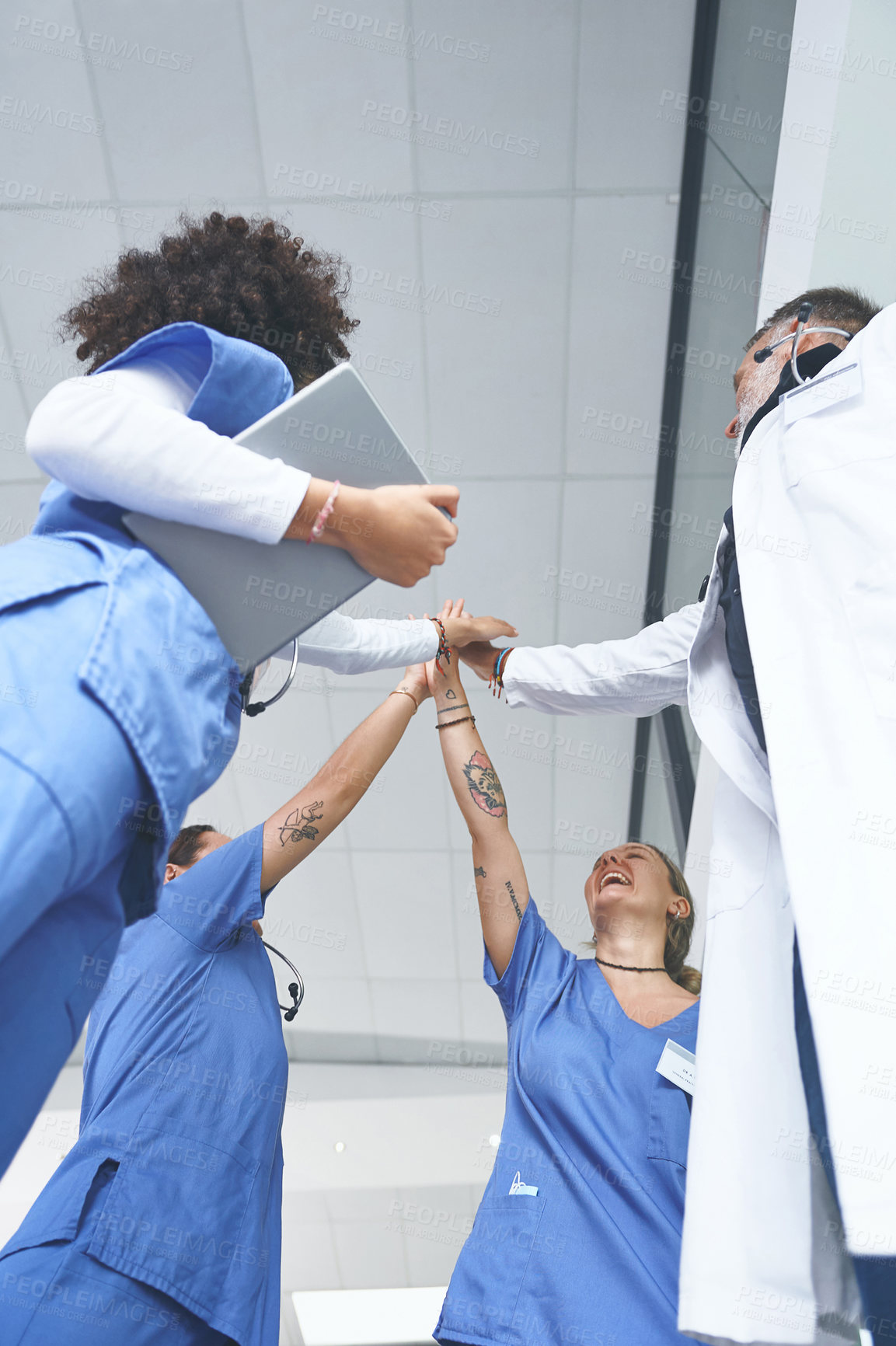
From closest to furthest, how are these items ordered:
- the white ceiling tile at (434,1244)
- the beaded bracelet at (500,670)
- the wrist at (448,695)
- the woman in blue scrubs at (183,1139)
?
the woman in blue scrubs at (183,1139)
the beaded bracelet at (500,670)
the wrist at (448,695)
the white ceiling tile at (434,1244)

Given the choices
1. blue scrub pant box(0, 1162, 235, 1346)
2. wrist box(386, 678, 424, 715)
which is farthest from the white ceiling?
blue scrub pant box(0, 1162, 235, 1346)

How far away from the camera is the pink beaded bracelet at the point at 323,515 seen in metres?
0.98

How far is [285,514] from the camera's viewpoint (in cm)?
95

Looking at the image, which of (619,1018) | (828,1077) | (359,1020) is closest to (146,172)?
(619,1018)

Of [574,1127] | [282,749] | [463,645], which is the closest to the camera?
[574,1127]

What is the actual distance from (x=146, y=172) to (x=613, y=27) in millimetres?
1324

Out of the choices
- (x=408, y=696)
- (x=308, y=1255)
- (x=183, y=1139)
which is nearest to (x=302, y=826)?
(x=408, y=696)

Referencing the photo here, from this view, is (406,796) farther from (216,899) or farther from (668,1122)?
(668,1122)

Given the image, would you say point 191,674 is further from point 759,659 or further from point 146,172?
point 146,172

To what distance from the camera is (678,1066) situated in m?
1.59

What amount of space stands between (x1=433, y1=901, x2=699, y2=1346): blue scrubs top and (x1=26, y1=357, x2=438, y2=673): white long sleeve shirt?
4.00 feet

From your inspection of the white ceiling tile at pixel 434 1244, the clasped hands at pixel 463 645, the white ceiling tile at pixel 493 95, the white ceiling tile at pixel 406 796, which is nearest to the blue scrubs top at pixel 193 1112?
the clasped hands at pixel 463 645

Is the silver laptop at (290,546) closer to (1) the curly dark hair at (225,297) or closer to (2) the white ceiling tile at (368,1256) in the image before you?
(1) the curly dark hair at (225,297)

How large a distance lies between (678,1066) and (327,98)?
99.4 inches
